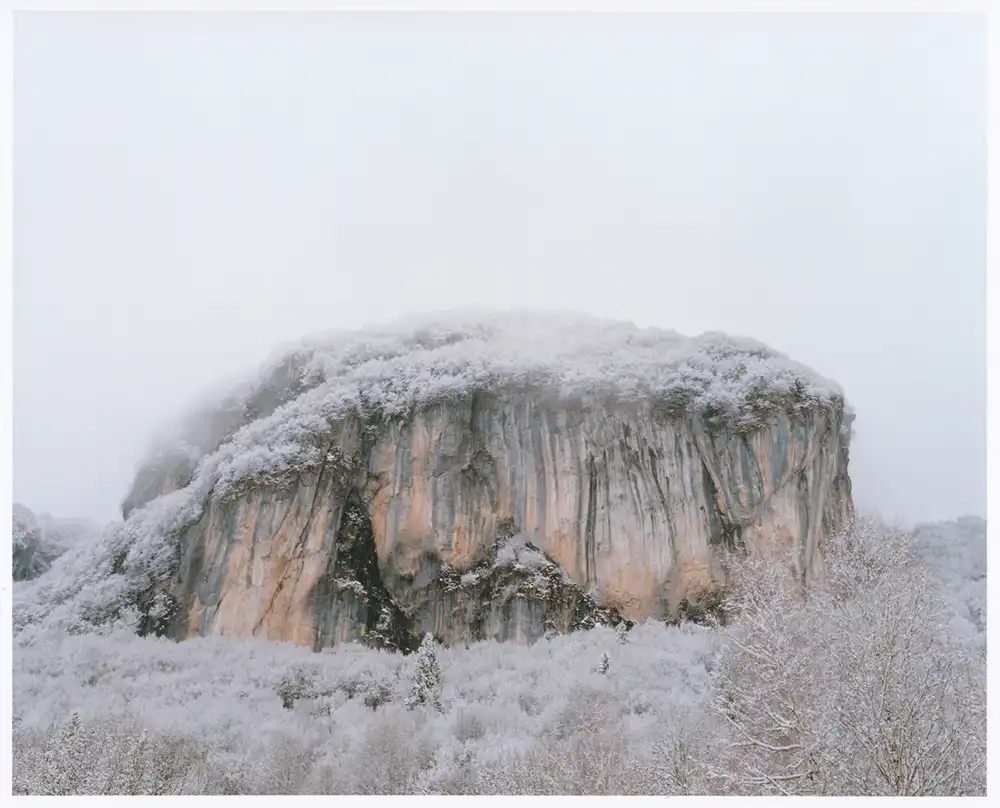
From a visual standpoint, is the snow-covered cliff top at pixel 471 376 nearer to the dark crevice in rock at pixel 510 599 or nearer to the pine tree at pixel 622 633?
the dark crevice in rock at pixel 510 599

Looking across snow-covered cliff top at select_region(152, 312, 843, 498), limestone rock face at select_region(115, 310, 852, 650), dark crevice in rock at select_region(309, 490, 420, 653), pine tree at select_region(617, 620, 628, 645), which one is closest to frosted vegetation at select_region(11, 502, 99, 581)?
limestone rock face at select_region(115, 310, 852, 650)

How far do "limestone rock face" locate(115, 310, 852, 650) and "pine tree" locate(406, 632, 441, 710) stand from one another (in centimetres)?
252

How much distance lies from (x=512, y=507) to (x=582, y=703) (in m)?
6.06

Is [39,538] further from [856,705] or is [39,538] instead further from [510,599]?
[856,705]

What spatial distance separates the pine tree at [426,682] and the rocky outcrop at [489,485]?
8.17ft

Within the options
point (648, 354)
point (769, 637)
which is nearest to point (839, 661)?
point (769, 637)

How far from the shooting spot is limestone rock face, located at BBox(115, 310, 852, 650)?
17781 mm

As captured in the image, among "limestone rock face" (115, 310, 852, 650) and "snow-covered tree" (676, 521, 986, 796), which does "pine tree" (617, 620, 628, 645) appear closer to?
"limestone rock face" (115, 310, 852, 650)

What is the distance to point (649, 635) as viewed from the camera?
1709cm

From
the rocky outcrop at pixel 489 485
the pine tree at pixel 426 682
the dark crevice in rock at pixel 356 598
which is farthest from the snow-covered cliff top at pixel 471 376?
the pine tree at pixel 426 682

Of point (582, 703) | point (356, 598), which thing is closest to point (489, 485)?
point (356, 598)

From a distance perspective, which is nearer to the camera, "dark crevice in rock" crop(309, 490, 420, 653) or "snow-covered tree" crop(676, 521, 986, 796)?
"snow-covered tree" crop(676, 521, 986, 796)

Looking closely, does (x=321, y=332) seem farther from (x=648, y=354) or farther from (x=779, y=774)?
(x=779, y=774)

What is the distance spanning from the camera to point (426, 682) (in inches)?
568
